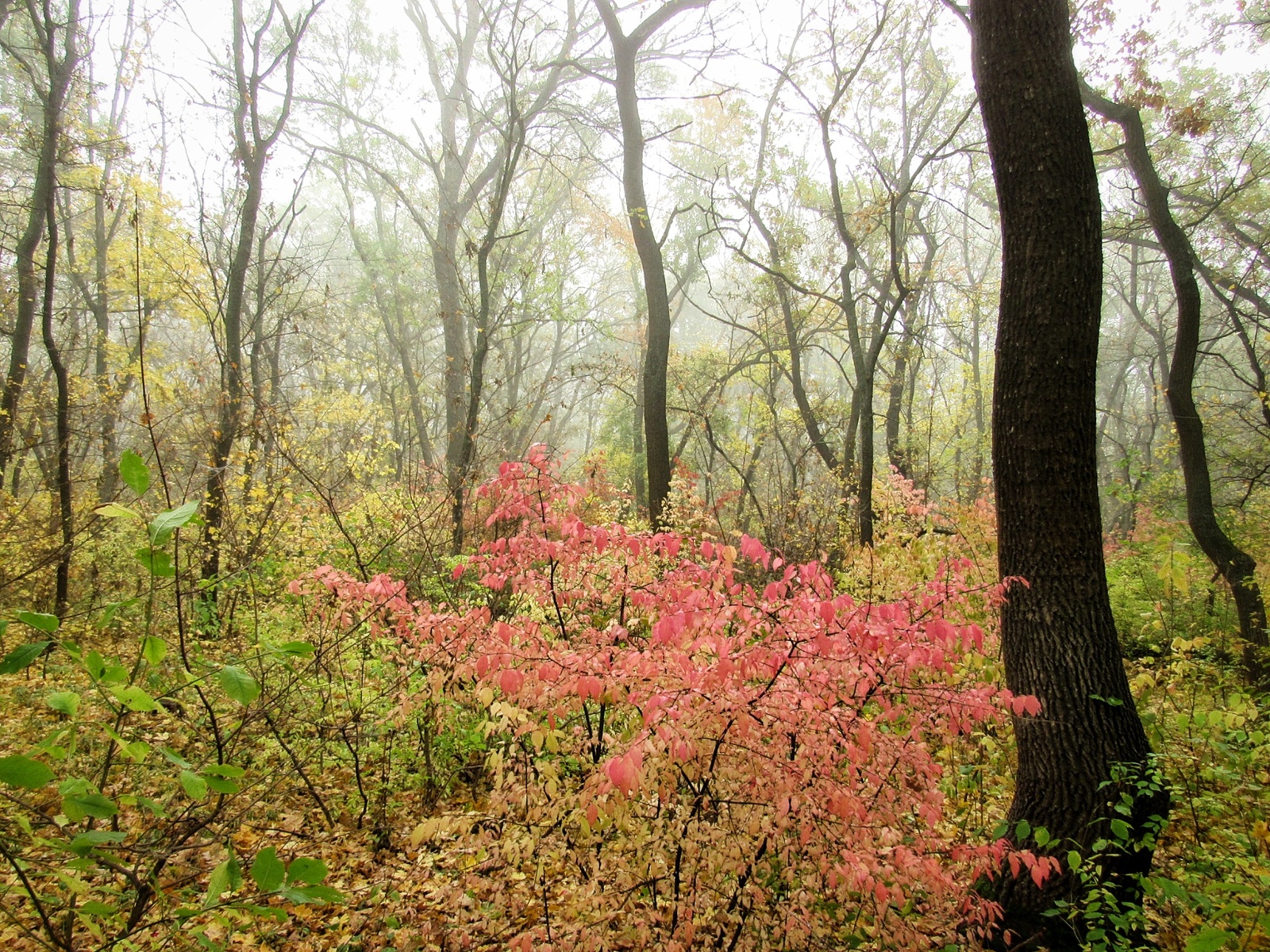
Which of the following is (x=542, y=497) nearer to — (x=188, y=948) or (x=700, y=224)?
(x=188, y=948)

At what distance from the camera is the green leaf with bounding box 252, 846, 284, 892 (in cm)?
102

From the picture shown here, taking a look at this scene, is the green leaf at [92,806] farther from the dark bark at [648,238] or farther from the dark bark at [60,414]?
the dark bark at [648,238]

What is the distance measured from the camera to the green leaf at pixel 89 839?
42.9 inches

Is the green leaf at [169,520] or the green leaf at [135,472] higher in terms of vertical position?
the green leaf at [135,472]

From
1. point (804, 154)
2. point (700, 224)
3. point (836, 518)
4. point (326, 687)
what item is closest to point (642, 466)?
point (836, 518)

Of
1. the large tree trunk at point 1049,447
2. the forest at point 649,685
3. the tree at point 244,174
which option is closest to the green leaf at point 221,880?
the forest at point 649,685

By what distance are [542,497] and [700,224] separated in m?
19.0

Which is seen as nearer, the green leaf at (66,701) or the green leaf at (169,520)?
the green leaf at (66,701)

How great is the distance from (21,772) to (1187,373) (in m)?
10.2

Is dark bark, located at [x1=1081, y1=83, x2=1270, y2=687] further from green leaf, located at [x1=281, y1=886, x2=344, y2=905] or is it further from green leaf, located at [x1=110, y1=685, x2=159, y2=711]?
green leaf, located at [x1=110, y1=685, x2=159, y2=711]

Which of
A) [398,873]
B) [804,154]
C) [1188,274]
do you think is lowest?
[398,873]

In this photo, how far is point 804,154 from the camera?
44.8 feet

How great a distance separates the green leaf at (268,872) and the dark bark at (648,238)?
8205 millimetres

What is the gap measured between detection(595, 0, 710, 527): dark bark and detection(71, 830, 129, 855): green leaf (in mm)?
8152
